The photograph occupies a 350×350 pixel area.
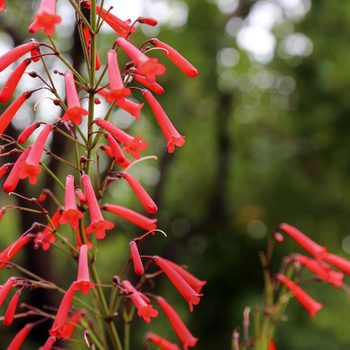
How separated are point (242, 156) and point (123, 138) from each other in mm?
8601

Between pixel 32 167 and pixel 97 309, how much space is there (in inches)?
27.8

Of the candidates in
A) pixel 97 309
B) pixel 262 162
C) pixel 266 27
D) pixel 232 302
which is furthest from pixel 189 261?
pixel 97 309

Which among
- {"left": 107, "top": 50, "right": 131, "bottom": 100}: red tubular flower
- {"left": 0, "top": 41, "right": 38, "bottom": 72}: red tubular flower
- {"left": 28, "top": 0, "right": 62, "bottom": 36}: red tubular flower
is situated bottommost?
{"left": 107, "top": 50, "right": 131, "bottom": 100}: red tubular flower

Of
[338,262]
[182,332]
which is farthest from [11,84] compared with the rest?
[338,262]

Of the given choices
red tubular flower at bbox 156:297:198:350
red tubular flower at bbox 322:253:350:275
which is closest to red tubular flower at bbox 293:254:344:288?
red tubular flower at bbox 322:253:350:275

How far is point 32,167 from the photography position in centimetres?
191

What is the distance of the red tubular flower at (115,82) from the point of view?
1822 millimetres

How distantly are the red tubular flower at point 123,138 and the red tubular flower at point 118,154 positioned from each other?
0.02m

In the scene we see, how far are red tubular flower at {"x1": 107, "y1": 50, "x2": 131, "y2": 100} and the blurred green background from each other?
16.7 ft

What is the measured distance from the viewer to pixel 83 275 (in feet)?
6.46

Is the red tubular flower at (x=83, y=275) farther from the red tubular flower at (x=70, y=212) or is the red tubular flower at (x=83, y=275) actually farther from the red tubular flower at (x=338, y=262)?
the red tubular flower at (x=338, y=262)

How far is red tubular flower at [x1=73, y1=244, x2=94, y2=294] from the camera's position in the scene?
6.39 ft

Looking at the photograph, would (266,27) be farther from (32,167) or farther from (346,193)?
(32,167)

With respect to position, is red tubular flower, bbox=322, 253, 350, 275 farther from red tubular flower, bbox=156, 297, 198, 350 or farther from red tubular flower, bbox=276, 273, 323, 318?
red tubular flower, bbox=156, 297, 198, 350
